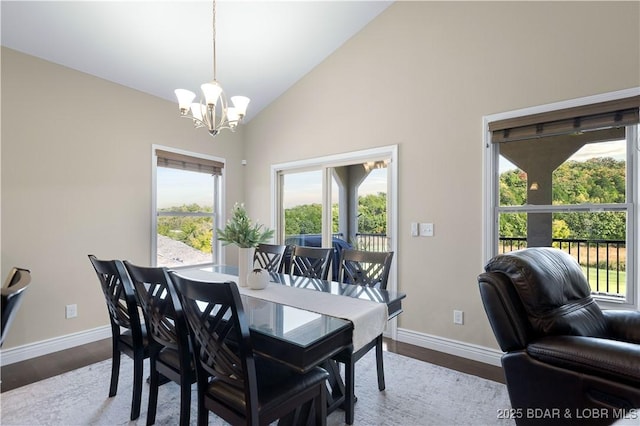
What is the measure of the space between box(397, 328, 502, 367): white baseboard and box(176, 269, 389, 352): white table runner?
153cm

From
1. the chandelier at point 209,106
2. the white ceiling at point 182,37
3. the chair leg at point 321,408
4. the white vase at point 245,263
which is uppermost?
the white ceiling at point 182,37

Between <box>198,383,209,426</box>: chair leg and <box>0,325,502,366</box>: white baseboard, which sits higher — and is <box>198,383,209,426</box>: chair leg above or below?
above

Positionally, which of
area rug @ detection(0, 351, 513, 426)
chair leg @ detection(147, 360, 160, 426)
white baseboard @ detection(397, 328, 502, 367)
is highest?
chair leg @ detection(147, 360, 160, 426)

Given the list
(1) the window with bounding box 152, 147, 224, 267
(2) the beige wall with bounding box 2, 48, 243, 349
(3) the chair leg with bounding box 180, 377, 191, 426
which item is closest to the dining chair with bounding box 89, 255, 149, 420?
(3) the chair leg with bounding box 180, 377, 191, 426

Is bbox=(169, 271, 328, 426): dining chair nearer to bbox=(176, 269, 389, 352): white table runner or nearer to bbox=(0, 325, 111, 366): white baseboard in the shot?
bbox=(176, 269, 389, 352): white table runner

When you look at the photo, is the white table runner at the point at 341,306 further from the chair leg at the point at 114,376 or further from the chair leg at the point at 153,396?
the chair leg at the point at 114,376

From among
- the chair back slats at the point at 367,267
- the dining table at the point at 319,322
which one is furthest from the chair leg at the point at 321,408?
the chair back slats at the point at 367,267

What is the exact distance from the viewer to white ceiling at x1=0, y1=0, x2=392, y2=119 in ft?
8.87

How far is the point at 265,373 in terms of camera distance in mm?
1578

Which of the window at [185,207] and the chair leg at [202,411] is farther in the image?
the window at [185,207]

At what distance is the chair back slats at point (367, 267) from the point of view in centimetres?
243

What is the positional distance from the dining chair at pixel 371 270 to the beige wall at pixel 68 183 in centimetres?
255

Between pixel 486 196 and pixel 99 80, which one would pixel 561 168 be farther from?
pixel 99 80

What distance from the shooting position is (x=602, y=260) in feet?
8.14
